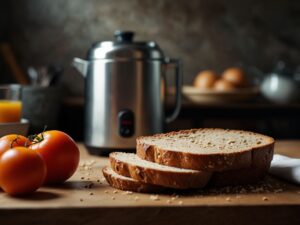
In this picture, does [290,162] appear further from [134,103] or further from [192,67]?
[192,67]

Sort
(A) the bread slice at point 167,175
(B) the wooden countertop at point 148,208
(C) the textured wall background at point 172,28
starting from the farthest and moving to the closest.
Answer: (C) the textured wall background at point 172,28 → (A) the bread slice at point 167,175 → (B) the wooden countertop at point 148,208

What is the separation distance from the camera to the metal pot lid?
6.34 feet

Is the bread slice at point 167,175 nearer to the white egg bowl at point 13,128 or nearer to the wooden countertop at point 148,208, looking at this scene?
the wooden countertop at point 148,208

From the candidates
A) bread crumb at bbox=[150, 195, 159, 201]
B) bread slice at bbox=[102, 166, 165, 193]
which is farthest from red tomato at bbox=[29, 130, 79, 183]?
bread crumb at bbox=[150, 195, 159, 201]

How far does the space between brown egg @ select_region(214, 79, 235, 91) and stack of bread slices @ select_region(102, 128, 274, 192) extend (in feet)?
5.19

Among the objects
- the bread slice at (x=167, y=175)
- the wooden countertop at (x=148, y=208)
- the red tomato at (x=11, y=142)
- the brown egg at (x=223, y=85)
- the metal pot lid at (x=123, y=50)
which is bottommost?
the wooden countertop at (x=148, y=208)

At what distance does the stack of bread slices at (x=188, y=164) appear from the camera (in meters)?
1.27

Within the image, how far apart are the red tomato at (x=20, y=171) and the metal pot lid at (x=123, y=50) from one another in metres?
0.78

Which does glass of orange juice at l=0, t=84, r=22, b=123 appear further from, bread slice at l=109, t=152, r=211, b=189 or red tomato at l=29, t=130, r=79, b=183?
bread slice at l=109, t=152, r=211, b=189

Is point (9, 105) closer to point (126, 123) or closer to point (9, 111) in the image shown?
point (9, 111)

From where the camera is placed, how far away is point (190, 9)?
11.8 ft

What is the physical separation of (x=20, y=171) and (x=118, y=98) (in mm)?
787

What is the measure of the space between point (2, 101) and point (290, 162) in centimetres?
108

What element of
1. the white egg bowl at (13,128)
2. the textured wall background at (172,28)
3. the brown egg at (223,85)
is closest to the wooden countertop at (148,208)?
the white egg bowl at (13,128)
